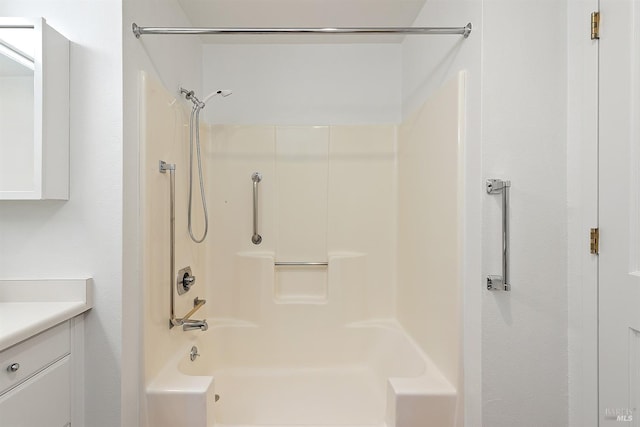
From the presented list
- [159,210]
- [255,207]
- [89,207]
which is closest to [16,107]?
[89,207]

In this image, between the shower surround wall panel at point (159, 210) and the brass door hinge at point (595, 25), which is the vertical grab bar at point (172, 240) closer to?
the shower surround wall panel at point (159, 210)

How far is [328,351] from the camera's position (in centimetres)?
258

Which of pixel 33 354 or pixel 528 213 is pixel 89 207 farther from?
pixel 528 213

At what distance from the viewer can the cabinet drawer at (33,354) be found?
3.53ft

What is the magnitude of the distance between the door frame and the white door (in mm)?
27

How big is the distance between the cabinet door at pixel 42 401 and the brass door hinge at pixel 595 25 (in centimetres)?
216

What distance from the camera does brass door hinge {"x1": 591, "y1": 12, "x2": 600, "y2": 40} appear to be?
1.31 metres

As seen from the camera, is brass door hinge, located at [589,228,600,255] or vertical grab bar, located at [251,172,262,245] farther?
vertical grab bar, located at [251,172,262,245]

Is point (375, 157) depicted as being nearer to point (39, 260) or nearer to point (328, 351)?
point (328, 351)

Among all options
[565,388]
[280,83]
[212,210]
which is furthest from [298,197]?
[565,388]

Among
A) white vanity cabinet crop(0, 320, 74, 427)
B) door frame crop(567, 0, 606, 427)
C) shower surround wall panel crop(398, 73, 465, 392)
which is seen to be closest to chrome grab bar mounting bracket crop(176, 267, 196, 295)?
white vanity cabinet crop(0, 320, 74, 427)

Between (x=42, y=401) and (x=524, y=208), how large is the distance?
→ 177cm

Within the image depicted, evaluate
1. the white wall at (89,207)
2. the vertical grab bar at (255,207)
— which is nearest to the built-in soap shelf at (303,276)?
the vertical grab bar at (255,207)

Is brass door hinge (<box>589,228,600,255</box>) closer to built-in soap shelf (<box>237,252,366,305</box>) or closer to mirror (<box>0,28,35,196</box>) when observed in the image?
built-in soap shelf (<box>237,252,366,305</box>)
